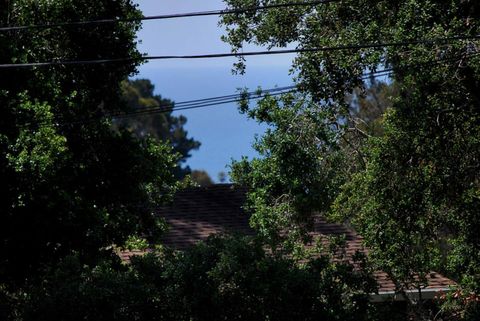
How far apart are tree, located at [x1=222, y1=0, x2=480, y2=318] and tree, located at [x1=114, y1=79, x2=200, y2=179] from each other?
52.3 m

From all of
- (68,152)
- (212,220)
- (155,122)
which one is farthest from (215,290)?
(155,122)

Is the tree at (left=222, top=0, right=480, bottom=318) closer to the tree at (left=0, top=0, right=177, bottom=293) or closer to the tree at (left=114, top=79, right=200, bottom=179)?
the tree at (left=0, top=0, right=177, bottom=293)

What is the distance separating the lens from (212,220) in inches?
1005

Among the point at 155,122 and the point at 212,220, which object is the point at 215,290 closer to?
the point at 212,220

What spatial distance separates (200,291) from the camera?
13.4m

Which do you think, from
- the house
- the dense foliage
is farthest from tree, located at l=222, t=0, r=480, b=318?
the house

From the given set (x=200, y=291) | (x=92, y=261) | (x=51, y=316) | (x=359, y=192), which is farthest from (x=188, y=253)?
(x=359, y=192)

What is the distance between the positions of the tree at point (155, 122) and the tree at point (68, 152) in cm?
5238

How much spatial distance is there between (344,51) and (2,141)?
21.5 feet

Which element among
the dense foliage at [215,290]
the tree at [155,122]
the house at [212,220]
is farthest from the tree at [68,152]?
the tree at [155,122]

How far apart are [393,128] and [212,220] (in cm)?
1001

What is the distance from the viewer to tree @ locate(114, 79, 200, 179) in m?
75.0

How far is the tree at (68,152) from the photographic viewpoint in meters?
15.4

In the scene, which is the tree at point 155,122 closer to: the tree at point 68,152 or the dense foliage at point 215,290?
the tree at point 68,152
